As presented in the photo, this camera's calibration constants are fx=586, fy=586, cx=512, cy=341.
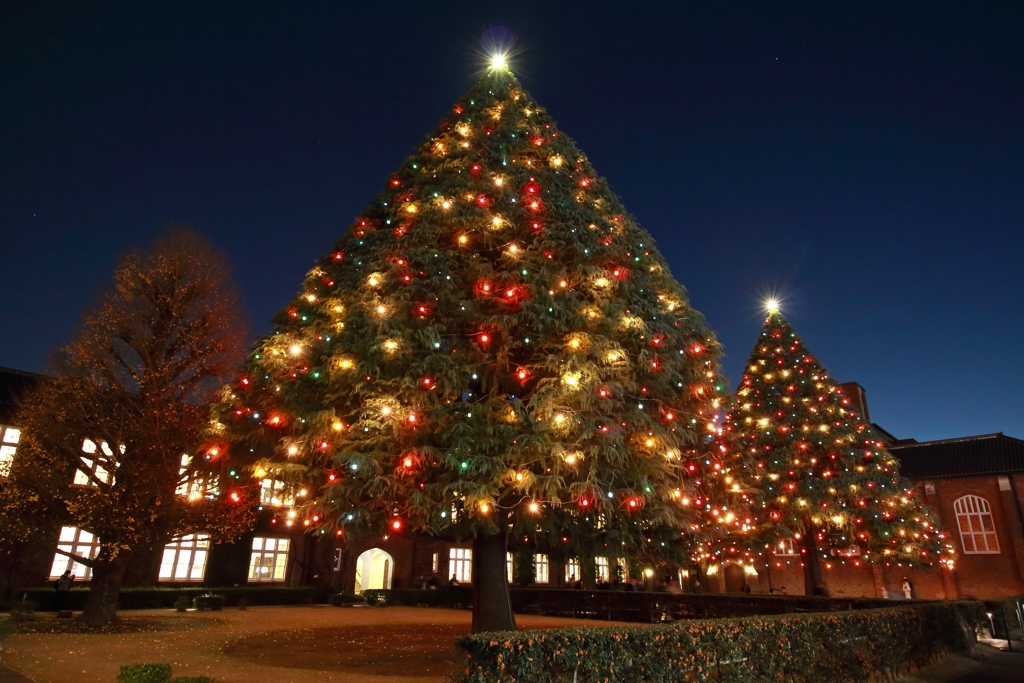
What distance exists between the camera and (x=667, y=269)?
13289 mm

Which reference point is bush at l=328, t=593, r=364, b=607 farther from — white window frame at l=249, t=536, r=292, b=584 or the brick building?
white window frame at l=249, t=536, r=292, b=584

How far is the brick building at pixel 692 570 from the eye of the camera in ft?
75.4

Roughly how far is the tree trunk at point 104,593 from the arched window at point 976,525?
40174 mm

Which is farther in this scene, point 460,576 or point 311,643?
point 460,576

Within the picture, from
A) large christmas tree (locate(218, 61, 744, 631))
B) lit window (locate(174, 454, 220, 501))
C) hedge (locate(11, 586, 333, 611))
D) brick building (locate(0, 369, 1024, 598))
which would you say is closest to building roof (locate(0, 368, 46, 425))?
brick building (locate(0, 369, 1024, 598))

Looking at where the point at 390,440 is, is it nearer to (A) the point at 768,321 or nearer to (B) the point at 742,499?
(B) the point at 742,499

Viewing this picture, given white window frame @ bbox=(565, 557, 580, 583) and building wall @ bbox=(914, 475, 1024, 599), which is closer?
building wall @ bbox=(914, 475, 1024, 599)

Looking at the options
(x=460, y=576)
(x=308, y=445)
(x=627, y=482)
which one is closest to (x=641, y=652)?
(x=627, y=482)

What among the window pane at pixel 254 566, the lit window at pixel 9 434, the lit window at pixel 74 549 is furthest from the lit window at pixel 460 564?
the lit window at pixel 9 434

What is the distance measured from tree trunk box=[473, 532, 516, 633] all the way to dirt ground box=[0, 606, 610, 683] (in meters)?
1.03

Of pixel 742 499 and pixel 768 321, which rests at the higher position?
pixel 768 321

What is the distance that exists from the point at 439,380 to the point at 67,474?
11928mm

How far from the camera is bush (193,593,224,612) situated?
21.4 m

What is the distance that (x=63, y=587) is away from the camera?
19922mm
